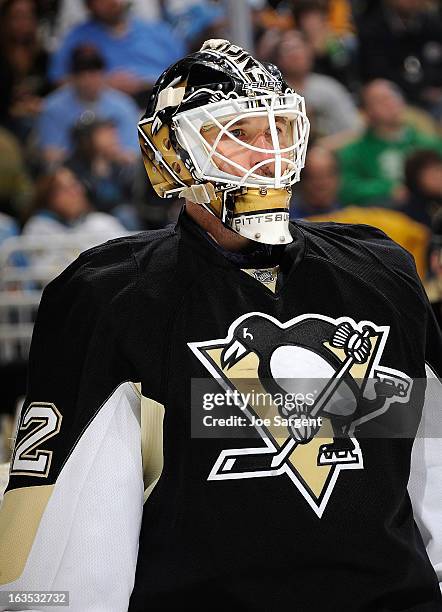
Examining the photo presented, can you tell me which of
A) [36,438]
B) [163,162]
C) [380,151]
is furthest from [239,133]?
[380,151]

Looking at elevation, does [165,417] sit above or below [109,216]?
above

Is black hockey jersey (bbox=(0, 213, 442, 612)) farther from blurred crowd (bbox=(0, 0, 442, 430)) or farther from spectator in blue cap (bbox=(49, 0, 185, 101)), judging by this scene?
spectator in blue cap (bbox=(49, 0, 185, 101))

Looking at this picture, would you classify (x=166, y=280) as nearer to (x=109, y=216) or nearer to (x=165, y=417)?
(x=165, y=417)

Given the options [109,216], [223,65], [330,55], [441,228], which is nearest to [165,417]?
[223,65]

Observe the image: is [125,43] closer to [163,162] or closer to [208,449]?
[163,162]

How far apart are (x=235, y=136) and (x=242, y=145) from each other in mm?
27

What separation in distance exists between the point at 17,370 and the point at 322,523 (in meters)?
1.90

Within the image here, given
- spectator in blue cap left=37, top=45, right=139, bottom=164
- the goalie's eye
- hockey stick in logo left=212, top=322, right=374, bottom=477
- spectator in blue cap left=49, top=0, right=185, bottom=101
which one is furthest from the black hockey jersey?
spectator in blue cap left=49, top=0, right=185, bottom=101

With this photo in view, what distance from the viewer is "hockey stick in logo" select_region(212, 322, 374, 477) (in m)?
1.16

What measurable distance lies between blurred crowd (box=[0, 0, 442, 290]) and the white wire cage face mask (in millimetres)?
2700

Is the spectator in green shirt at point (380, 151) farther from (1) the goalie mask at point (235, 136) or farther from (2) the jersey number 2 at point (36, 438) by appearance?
(2) the jersey number 2 at point (36, 438)

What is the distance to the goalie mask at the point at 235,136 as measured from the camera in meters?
1.24

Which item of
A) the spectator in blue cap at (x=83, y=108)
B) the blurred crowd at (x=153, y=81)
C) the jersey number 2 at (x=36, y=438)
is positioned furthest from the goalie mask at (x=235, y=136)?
the spectator in blue cap at (x=83, y=108)

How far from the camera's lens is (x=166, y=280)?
4.04ft
